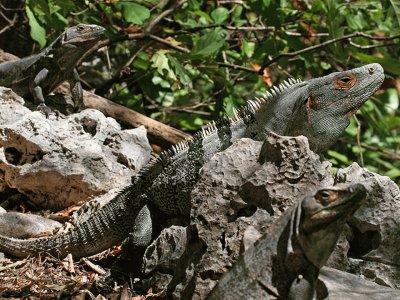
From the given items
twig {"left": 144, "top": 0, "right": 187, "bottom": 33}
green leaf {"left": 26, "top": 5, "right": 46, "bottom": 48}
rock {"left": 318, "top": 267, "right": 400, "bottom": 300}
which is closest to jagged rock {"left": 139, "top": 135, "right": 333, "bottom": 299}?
rock {"left": 318, "top": 267, "right": 400, "bottom": 300}

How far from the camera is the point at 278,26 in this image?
5.54 metres

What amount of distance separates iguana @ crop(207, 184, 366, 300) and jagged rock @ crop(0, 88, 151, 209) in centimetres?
230

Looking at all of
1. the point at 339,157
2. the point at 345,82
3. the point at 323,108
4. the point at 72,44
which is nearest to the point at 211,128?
the point at 323,108

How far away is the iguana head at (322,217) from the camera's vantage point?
85.2 inches

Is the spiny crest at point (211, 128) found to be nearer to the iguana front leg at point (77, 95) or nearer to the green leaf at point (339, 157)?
the iguana front leg at point (77, 95)

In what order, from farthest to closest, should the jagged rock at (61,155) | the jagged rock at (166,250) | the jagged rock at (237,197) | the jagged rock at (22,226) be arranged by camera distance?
the jagged rock at (61,155) → the jagged rock at (22,226) → the jagged rock at (166,250) → the jagged rock at (237,197)

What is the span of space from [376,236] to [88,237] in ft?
5.58

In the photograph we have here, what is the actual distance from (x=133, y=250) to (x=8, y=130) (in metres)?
1.35

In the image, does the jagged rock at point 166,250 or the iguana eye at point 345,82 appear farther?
the iguana eye at point 345,82

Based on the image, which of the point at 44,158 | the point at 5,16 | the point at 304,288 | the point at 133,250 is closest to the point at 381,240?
the point at 304,288

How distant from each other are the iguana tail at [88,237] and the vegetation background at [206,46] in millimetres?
1420

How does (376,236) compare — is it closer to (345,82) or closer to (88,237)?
(345,82)

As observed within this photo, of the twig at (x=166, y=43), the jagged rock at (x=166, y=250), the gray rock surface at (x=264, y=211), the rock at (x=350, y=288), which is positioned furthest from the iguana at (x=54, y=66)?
the rock at (x=350, y=288)

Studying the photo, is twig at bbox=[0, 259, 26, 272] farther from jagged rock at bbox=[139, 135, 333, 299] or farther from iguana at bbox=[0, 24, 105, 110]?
iguana at bbox=[0, 24, 105, 110]
